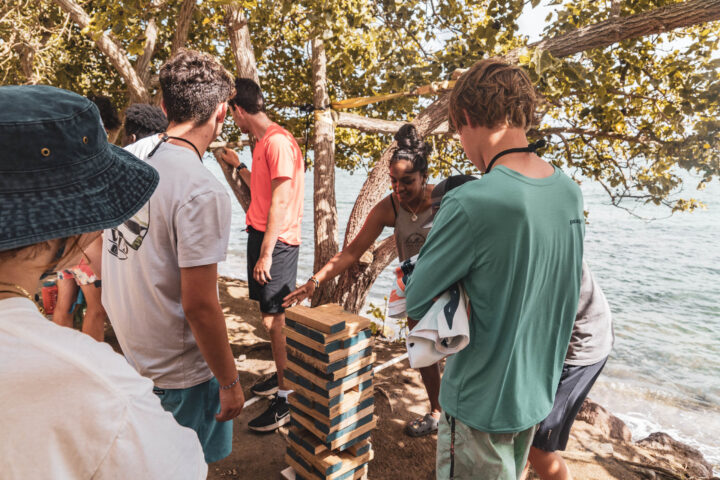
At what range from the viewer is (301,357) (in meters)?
2.95

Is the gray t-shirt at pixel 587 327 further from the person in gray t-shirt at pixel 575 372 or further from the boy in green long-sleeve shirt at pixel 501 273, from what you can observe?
the boy in green long-sleeve shirt at pixel 501 273

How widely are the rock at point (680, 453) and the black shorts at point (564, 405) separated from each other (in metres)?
3.50

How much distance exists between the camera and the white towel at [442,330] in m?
1.64

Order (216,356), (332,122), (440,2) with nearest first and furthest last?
(216,356), (440,2), (332,122)

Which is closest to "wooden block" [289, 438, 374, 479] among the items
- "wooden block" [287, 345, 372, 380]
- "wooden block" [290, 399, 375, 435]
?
"wooden block" [290, 399, 375, 435]

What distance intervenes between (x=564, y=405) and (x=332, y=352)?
1.37 metres

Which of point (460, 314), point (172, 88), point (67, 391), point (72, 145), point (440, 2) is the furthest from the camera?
point (440, 2)

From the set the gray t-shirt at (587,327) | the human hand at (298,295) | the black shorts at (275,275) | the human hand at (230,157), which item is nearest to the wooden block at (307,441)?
the human hand at (298,295)

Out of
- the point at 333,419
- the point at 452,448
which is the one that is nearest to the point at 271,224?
the point at 333,419

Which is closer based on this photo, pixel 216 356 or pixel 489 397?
pixel 489 397

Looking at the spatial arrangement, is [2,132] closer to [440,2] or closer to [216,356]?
[216,356]

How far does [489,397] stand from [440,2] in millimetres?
4421

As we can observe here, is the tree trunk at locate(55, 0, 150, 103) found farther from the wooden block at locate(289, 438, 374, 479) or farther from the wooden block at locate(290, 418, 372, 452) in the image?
the wooden block at locate(289, 438, 374, 479)

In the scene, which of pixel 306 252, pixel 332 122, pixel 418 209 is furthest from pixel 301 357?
pixel 306 252
